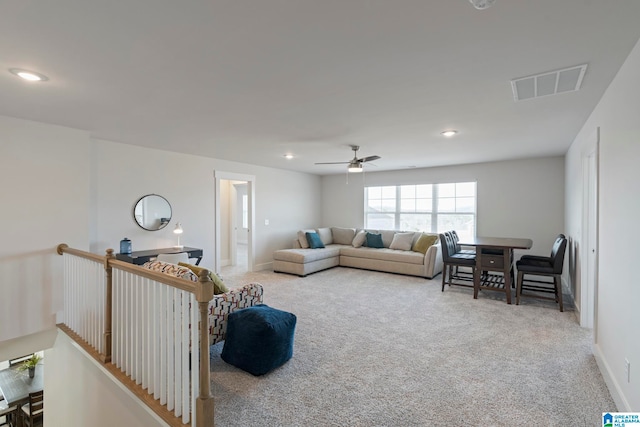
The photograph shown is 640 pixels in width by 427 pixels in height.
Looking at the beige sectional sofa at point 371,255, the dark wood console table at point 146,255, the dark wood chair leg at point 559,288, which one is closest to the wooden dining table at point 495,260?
the dark wood chair leg at point 559,288

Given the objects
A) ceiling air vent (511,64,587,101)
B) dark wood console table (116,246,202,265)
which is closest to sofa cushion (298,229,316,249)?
dark wood console table (116,246,202,265)

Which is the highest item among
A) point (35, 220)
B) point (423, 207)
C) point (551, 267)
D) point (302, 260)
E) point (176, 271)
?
point (423, 207)

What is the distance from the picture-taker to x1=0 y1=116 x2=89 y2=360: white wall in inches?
126

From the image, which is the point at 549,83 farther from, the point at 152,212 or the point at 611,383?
the point at 152,212

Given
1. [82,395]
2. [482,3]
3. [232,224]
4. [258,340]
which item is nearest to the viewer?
[482,3]

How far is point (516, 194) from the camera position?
19.8 feet

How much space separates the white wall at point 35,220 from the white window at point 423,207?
243 inches

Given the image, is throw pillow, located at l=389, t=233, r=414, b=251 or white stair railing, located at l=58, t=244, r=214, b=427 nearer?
white stair railing, located at l=58, t=244, r=214, b=427

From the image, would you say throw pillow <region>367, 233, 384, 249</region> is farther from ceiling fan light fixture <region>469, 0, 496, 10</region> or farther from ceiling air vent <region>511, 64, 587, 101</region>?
ceiling fan light fixture <region>469, 0, 496, 10</region>

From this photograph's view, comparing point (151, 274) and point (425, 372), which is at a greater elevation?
point (151, 274)

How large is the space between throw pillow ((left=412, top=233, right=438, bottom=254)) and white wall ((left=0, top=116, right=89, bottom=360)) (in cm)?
583

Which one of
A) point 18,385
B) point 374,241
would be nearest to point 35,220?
point 18,385

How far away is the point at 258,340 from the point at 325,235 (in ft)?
17.3

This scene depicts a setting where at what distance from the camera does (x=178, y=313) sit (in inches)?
74.9
